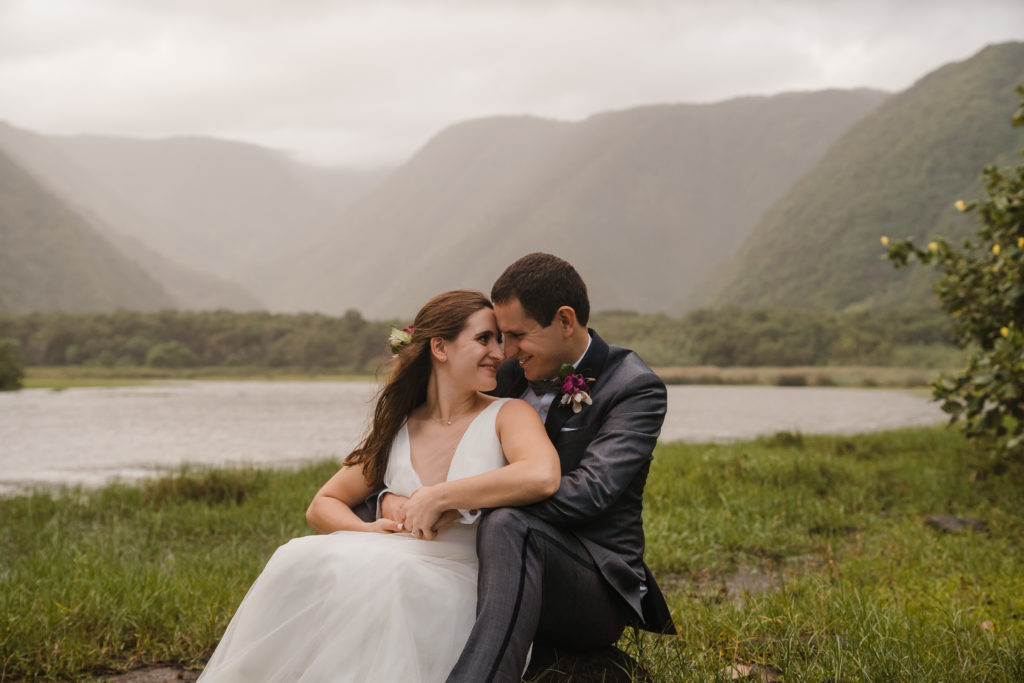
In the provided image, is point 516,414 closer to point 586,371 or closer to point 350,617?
point 586,371

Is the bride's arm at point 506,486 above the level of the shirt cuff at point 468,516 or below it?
above

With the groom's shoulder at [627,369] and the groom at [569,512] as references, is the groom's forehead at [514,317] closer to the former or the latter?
the groom at [569,512]

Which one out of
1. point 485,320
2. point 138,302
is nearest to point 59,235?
point 138,302

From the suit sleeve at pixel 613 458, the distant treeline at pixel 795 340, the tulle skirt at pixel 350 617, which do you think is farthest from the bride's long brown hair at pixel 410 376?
the distant treeline at pixel 795 340

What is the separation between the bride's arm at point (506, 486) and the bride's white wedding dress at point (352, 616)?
0.51 ft

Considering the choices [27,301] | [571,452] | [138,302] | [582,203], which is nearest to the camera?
[571,452]

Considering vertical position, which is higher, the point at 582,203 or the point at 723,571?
the point at 582,203

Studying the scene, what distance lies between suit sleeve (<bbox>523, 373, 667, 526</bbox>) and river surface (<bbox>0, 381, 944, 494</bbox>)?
125 centimetres

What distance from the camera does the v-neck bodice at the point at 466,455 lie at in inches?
129

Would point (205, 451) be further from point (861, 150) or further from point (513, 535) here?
point (861, 150)

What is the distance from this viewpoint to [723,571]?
6.35 m

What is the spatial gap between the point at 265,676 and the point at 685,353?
73.0 metres

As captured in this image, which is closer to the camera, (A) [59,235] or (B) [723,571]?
(B) [723,571]

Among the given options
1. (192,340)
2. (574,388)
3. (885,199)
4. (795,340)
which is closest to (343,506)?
(574,388)
